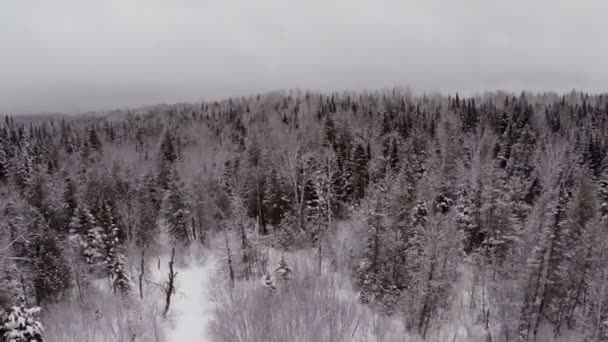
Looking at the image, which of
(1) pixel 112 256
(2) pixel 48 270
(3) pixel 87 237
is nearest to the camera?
(2) pixel 48 270

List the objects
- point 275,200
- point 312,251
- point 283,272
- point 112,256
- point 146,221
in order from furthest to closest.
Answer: point 275,200, point 146,221, point 312,251, point 112,256, point 283,272

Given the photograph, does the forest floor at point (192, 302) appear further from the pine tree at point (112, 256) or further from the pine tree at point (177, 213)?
the pine tree at point (112, 256)

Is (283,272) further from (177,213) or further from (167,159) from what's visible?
(167,159)

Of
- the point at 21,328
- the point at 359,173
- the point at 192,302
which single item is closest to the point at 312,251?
the point at 192,302

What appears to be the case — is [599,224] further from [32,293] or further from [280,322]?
[32,293]

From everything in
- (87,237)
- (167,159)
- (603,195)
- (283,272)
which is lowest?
(283,272)

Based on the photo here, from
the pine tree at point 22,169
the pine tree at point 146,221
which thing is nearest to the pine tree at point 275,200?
the pine tree at point 146,221

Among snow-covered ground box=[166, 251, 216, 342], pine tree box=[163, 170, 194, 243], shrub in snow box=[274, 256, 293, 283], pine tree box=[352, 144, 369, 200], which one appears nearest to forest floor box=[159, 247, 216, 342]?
snow-covered ground box=[166, 251, 216, 342]

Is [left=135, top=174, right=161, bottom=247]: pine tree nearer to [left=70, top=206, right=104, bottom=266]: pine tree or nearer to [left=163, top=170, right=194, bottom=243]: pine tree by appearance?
[left=163, top=170, right=194, bottom=243]: pine tree
